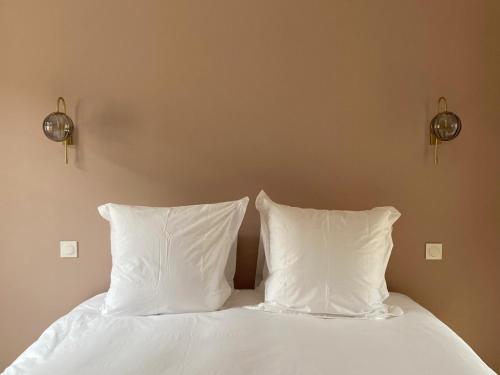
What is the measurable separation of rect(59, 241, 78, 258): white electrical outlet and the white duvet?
43 cm

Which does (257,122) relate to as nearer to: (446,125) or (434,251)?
(446,125)

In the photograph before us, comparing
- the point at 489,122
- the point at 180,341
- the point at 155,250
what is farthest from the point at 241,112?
the point at 489,122

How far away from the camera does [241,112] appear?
6.25 feet

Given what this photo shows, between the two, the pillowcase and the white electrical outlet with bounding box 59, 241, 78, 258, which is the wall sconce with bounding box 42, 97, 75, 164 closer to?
the white electrical outlet with bounding box 59, 241, 78, 258

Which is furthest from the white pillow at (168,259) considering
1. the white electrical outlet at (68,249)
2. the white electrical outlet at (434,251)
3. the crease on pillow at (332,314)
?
the white electrical outlet at (434,251)

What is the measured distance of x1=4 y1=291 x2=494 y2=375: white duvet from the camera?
3.77ft

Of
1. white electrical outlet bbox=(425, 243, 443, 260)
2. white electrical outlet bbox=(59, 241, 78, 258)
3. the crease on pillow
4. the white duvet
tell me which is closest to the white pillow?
the white duvet

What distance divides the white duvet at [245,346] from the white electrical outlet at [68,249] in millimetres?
432

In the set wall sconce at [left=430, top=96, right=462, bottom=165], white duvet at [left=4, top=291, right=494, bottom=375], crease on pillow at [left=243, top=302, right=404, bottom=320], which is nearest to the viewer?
white duvet at [left=4, top=291, right=494, bottom=375]

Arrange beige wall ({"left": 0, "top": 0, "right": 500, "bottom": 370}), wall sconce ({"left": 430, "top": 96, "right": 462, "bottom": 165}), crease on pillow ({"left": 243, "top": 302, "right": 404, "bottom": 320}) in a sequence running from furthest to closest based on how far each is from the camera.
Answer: beige wall ({"left": 0, "top": 0, "right": 500, "bottom": 370})
wall sconce ({"left": 430, "top": 96, "right": 462, "bottom": 165})
crease on pillow ({"left": 243, "top": 302, "right": 404, "bottom": 320})

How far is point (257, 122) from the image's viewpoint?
75.1 inches

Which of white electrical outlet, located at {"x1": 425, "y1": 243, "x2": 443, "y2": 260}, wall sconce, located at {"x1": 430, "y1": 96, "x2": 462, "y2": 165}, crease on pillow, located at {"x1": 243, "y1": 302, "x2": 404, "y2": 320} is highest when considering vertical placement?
wall sconce, located at {"x1": 430, "y1": 96, "x2": 462, "y2": 165}

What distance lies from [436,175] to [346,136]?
0.49 m

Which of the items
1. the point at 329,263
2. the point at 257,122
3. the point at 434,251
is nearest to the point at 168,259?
the point at 329,263
